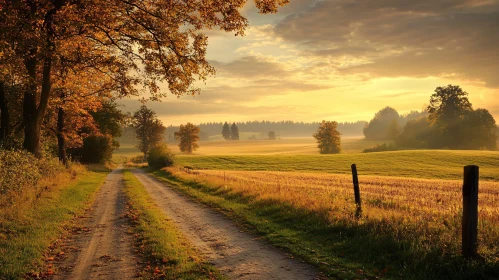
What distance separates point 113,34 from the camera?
17719mm

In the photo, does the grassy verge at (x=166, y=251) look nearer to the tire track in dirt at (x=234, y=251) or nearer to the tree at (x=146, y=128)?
the tire track in dirt at (x=234, y=251)

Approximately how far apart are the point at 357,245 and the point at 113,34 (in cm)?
1616

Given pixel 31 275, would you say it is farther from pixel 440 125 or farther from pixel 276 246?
pixel 440 125

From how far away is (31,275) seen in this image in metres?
7.16

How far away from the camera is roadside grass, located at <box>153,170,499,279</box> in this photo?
695 cm

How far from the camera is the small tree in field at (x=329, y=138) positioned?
96.7m

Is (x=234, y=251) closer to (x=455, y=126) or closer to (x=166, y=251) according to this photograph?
(x=166, y=251)

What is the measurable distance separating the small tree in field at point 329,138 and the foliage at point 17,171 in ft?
277

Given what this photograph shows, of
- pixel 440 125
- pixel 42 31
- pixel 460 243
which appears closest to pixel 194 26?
pixel 42 31

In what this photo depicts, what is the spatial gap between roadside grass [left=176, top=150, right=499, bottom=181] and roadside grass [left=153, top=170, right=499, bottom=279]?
137 ft

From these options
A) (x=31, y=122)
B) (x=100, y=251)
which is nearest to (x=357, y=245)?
(x=100, y=251)

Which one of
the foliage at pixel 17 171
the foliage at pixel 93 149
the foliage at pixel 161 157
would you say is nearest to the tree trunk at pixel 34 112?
the foliage at pixel 17 171

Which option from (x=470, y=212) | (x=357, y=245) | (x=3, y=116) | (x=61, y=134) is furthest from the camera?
(x=61, y=134)

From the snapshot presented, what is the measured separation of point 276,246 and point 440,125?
10691cm
